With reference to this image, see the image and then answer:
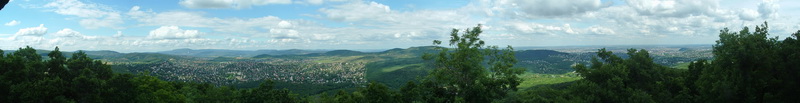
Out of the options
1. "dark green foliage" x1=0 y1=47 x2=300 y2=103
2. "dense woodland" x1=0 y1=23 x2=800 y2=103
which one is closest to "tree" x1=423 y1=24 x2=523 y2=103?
"dense woodland" x1=0 y1=23 x2=800 y2=103

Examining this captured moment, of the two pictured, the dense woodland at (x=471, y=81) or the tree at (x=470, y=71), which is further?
the tree at (x=470, y=71)

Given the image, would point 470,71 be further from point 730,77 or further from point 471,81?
point 730,77

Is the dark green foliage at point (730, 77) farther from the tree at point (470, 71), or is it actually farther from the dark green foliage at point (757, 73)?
the tree at point (470, 71)

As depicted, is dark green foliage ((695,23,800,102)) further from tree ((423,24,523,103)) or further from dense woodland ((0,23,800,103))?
tree ((423,24,523,103))

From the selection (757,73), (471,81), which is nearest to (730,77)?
(757,73)

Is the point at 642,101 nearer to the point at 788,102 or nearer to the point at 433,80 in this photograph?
the point at 788,102

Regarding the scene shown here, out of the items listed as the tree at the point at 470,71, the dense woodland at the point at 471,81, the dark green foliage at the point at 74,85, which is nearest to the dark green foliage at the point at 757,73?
the dense woodland at the point at 471,81

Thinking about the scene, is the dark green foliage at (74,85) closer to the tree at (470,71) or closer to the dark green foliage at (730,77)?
the tree at (470,71)

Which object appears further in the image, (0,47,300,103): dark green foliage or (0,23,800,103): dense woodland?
(0,47,300,103): dark green foliage
